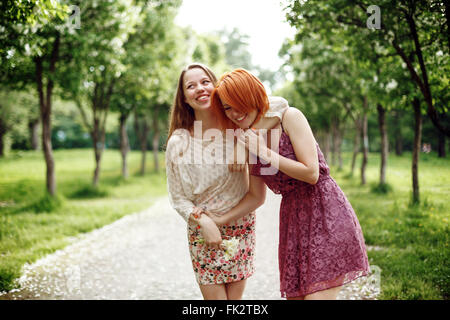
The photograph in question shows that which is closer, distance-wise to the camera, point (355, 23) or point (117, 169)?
point (355, 23)

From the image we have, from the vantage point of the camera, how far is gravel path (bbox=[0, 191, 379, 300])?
4664mm

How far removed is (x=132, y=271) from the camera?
5.66 metres

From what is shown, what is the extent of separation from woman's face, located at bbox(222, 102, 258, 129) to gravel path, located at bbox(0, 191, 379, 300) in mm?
2981

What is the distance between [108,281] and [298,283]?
3656 millimetres

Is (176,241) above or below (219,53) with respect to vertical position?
below

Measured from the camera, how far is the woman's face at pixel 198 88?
2.31 metres

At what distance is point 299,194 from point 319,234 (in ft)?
0.82

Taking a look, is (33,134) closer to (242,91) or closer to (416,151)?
(416,151)

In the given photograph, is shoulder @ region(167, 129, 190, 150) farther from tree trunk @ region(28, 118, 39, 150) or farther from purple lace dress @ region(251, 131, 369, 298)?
tree trunk @ region(28, 118, 39, 150)

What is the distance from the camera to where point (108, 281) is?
5.21 meters

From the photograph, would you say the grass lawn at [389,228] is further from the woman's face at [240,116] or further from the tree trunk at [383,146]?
the woman's face at [240,116]

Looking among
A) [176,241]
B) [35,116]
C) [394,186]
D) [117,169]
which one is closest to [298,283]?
[176,241]

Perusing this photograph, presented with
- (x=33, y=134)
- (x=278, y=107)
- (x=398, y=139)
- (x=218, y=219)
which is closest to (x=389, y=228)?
(x=398, y=139)
